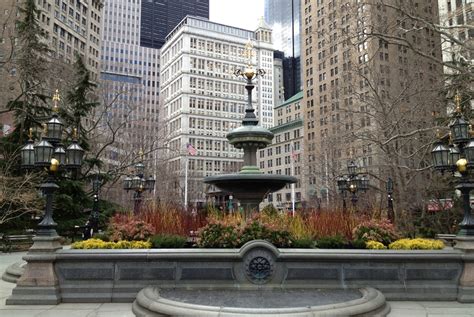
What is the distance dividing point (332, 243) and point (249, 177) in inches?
159

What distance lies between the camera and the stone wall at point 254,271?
9219 mm

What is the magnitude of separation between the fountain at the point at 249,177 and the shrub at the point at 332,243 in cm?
338

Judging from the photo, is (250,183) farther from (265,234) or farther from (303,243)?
(303,243)

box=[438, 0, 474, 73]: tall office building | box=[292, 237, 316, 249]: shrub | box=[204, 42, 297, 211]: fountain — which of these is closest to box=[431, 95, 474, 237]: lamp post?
box=[292, 237, 316, 249]: shrub

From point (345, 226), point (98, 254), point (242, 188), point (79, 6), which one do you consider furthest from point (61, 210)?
point (79, 6)

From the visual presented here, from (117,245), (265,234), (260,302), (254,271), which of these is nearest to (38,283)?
(117,245)

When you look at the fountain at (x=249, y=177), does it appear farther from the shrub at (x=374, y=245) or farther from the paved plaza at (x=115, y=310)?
the paved plaza at (x=115, y=310)

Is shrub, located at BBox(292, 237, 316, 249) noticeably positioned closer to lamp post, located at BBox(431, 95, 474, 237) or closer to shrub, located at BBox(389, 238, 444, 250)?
shrub, located at BBox(389, 238, 444, 250)

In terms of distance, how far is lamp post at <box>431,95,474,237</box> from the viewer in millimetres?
10584

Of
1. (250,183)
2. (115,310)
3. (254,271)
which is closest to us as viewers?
(115,310)

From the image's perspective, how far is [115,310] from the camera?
8.45m

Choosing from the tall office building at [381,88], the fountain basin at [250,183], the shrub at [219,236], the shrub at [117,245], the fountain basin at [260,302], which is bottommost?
the fountain basin at [260,302]

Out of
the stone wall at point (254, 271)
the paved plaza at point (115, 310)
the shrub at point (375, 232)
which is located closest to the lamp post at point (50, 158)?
the stone wall at point (254, 271)

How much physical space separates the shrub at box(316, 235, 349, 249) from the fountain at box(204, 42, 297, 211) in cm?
338
